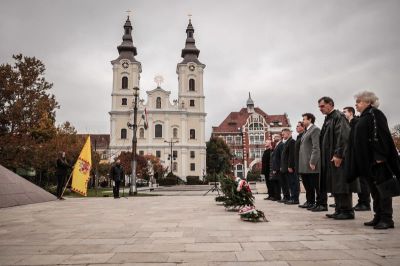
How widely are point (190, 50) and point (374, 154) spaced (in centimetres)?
5918

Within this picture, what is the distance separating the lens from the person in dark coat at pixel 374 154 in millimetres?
4516

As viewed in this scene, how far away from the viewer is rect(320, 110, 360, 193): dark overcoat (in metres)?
5.63

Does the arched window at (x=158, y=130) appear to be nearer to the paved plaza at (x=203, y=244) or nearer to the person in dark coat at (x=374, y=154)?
the paved plaza at (x=203, y=244)

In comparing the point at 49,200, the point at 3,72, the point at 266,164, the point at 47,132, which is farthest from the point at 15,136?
the point at 266,164

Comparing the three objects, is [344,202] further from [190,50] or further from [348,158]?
[190,50]

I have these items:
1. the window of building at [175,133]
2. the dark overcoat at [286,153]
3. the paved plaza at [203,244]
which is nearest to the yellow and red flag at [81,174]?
the dark overcoat at [286,153]

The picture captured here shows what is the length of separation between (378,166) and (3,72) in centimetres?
2205

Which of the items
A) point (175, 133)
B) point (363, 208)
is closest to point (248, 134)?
point (175, 133)

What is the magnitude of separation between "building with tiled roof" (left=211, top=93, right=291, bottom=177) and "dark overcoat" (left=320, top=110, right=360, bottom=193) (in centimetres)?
6440

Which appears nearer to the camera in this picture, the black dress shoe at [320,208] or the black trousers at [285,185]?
the black dress shoe at [320,208]

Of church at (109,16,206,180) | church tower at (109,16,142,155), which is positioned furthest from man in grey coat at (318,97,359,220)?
church tower at (109,16,142,155)

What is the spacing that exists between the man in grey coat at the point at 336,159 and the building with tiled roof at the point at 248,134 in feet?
211

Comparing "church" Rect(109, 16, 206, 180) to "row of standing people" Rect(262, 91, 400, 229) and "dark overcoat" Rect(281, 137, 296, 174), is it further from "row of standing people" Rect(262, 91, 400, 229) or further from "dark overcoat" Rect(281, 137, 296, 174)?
"row of standing people" Rect(262, 91, 400, 229)

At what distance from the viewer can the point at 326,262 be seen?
276 centimetres
